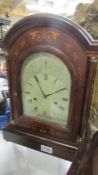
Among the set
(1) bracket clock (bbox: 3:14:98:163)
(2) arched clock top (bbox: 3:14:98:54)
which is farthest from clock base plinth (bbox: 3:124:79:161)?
(2) arched clock top (bbox: 3:14:98:54)

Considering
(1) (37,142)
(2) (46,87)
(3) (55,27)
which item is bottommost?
(1) (37,142)

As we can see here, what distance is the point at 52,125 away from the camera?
66 cm

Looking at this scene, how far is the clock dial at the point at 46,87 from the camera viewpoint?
0.60 m

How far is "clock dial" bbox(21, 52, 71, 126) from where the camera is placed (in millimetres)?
601

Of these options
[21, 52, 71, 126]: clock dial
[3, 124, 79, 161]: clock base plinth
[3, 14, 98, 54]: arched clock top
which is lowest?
[3, 124, 79, 161]: clock base plinth

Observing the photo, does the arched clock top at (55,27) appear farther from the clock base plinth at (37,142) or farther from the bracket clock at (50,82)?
the clock base plinth at (37,142)

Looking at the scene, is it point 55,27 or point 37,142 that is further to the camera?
point 37,142

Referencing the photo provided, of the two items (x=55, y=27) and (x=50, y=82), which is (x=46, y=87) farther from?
(x=55, y=27)

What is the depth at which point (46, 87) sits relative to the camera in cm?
64

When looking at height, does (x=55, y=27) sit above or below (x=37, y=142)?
above

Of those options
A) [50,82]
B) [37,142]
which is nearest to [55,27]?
[50,82]

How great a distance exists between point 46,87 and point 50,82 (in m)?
0.02

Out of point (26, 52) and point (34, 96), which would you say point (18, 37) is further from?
point (34, 96)

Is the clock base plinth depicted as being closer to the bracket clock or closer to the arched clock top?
the bracket clock
